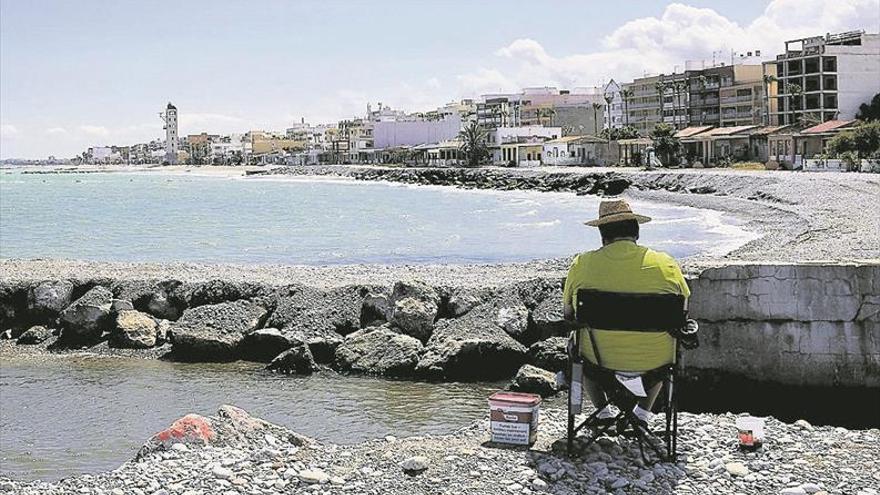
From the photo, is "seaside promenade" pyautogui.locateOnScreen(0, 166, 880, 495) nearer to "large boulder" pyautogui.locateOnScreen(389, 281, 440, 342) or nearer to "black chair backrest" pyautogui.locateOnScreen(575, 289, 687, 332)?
"large boulder" pyautogui.locateOnScreen(389, 281, 440, 342)

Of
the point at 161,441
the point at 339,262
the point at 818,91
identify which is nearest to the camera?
the point at 161,441

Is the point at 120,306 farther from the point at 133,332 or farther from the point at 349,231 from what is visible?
the point at 349,231

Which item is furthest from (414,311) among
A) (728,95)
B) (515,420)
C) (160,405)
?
(728,95)

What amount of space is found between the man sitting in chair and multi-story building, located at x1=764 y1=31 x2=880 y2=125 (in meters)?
83.7

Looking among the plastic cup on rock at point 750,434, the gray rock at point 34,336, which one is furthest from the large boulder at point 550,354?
the gray rock at point 34,336

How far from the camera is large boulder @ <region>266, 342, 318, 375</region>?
1529 centimetres

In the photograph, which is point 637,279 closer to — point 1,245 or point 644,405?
point 644,405

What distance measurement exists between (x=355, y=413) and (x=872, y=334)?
6061 mm

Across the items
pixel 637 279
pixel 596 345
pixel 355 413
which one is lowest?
pixel 355 413

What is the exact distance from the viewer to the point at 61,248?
138 ft

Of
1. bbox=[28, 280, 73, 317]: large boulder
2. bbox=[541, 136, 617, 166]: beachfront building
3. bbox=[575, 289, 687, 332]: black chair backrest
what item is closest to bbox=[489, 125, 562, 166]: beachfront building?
bbox=[541, 136, 617, 166]: beachfront building

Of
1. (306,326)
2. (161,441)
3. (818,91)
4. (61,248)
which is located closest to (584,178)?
(818,91)

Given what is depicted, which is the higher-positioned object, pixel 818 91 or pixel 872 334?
pixel 818 91

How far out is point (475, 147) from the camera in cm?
11969
